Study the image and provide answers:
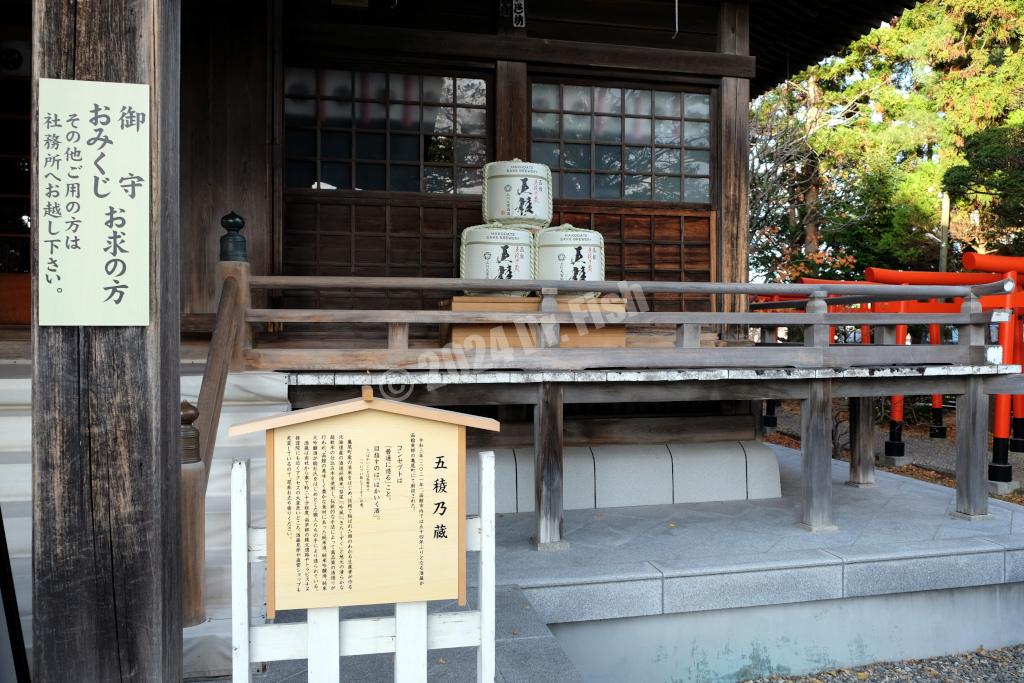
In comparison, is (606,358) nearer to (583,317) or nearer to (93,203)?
(583,317)

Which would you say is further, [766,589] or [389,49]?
[389,49]

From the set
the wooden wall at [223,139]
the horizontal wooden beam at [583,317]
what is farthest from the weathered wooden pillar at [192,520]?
the wooden wall at [223,139]

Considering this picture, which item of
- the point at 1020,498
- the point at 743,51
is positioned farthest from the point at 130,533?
the point at 1020,498

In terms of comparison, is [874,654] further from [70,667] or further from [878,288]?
[70,667]

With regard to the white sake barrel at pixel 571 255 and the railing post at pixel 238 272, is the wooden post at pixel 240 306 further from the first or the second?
the white sake barrel at pixel 571 255

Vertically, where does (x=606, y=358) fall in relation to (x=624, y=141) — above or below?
below

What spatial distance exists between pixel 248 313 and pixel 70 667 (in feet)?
9.28

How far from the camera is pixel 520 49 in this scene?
662cm

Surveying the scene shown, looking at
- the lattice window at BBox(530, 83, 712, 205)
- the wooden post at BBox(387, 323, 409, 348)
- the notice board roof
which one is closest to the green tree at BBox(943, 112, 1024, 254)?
the lattice window at BBox(530, 83, 712, 205)

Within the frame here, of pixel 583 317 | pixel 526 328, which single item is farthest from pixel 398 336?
pixel 583 317

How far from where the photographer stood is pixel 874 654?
5.23 meters

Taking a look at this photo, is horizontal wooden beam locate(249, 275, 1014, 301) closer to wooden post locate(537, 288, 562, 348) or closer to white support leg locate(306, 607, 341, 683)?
wooden post locate(537, 288, 562, 348)

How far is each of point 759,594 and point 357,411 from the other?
3649 mm

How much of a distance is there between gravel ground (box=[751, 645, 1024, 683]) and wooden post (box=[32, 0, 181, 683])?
4.26 meters
